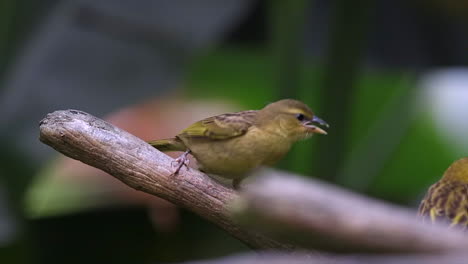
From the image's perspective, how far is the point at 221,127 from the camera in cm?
347

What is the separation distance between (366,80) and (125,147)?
A: 5.33 meters

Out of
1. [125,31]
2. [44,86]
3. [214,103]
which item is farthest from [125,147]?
[214,103]

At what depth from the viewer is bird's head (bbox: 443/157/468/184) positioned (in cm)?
308

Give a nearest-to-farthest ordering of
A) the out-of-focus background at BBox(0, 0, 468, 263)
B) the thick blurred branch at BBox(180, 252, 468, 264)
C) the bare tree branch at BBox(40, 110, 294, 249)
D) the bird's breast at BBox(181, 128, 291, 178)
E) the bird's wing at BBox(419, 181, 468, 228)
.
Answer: the thick blurred branch at BBox(180, 252, 468, 264)
the bird's wing at BBox(419, 181, 468, 228)
the bare tree branch at BBox(40, 110, 294, 249)
the bird's breast at BBox(181, 128, 291, 178)
the out-of-focus background at BBox(0, 0, 468, 263)

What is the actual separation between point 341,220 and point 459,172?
5.50ft

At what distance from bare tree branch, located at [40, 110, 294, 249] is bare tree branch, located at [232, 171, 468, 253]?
1166mm

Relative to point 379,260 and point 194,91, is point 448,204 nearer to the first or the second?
point 379,260

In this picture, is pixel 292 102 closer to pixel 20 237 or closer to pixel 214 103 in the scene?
pixel 20 237

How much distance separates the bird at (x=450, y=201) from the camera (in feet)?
8.62

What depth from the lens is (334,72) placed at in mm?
6086

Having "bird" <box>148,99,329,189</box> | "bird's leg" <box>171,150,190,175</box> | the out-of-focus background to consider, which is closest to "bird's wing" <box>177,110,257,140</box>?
"bird" <box>148,99,329,189</box>

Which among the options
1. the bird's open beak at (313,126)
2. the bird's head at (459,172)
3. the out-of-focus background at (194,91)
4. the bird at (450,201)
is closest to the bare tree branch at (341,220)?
the bird at (450,201)

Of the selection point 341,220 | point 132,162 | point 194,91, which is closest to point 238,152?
point 132,162

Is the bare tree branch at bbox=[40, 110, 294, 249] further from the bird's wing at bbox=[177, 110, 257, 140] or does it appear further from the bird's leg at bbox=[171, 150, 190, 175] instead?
the bird's wing at bbox=[177, 110, 257, 140]
